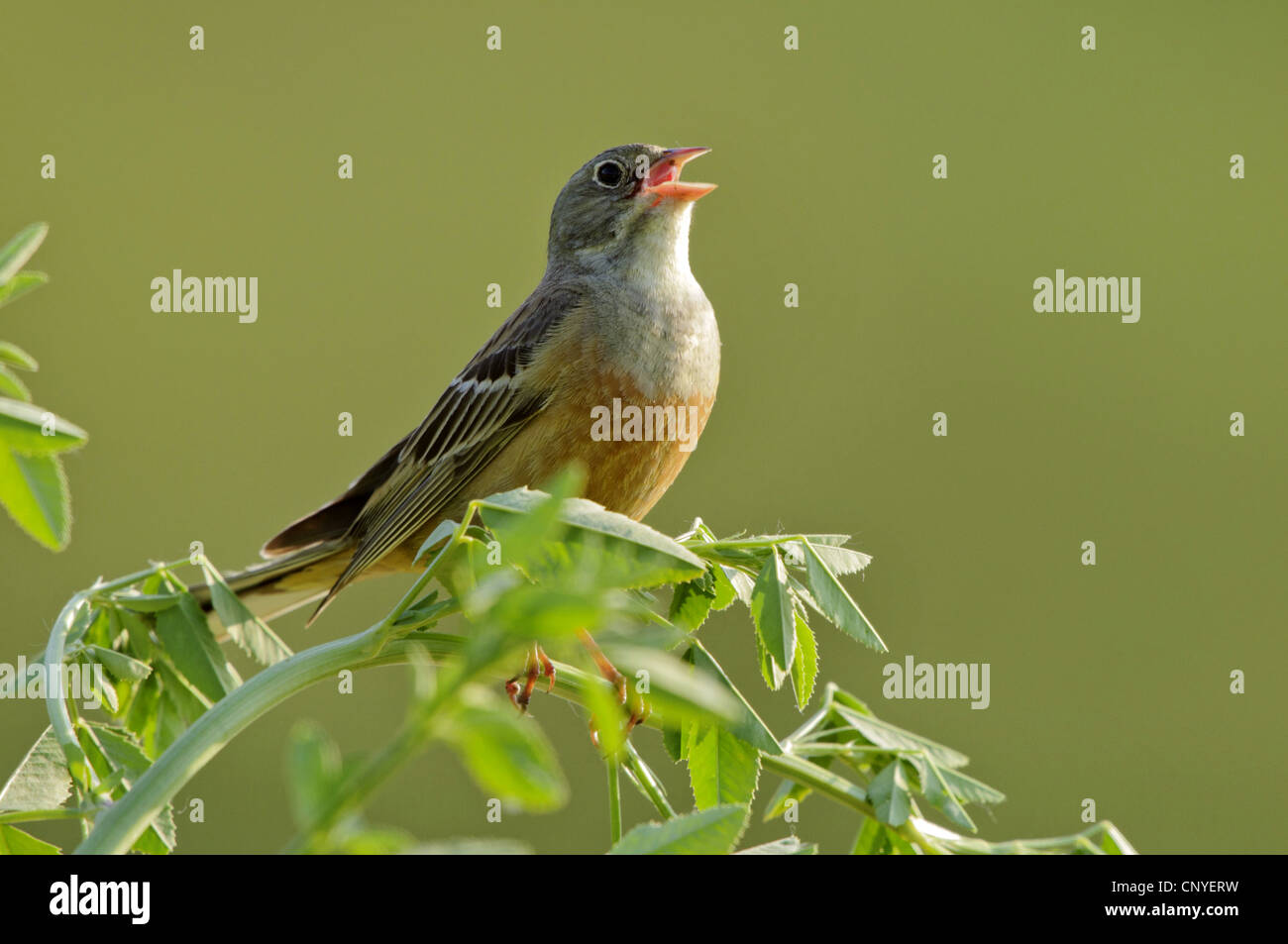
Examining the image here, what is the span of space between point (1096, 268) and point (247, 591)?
7.49 metres

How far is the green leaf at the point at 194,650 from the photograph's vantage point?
226cm

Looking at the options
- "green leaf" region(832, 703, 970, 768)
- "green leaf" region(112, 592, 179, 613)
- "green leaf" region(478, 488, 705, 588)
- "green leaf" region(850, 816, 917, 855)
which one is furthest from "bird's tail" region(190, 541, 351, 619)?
"green leaf" region(478, 488, 705, 588)

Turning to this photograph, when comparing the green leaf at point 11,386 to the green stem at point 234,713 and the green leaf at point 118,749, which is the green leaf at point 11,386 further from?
the green leaf at point 118,749

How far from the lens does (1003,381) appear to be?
389 inches

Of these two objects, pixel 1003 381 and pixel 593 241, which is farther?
pixel 1003 381

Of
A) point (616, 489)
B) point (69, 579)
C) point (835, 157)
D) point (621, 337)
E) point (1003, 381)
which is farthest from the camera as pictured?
point (835, 157)

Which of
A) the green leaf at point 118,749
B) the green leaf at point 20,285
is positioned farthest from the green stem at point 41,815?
the green leaf at point 20,285

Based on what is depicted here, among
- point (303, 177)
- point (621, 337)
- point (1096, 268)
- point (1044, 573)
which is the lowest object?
point (1044, 573)

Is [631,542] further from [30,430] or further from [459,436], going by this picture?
[459,436]

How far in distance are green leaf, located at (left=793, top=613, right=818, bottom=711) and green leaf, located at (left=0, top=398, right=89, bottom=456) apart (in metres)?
1.23
